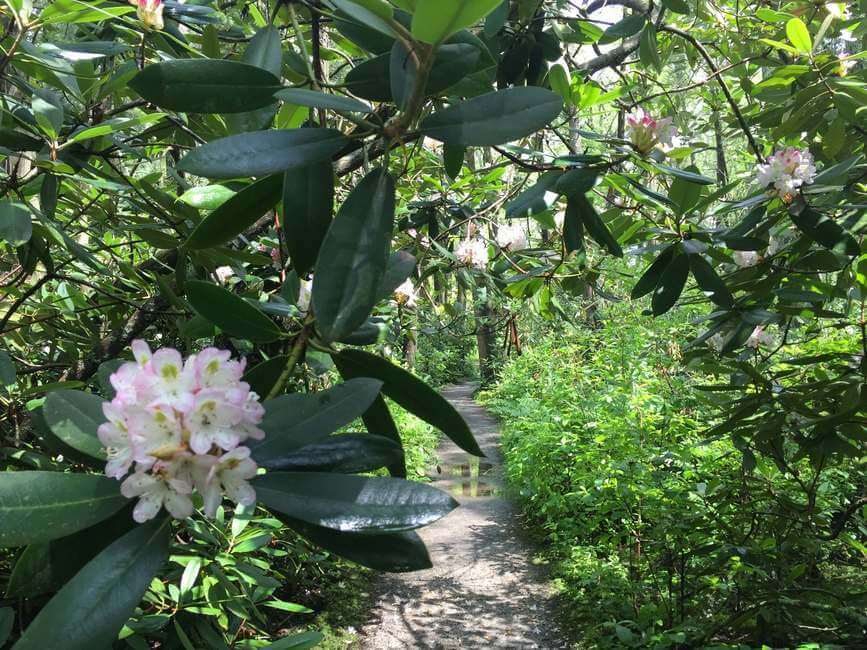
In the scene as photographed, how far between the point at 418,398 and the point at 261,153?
10.7 inches

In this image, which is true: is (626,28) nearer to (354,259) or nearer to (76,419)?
(354,259)

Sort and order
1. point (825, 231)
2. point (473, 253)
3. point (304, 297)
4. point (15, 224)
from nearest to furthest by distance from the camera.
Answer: point (15, 224) → point (304, 297) → point (825, 231) → point (473, 253)

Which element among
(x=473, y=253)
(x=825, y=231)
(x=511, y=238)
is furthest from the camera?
(x=473, y=253)

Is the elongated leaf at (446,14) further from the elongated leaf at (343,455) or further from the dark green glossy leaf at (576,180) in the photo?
the dark green glossy leaf at (576,180)

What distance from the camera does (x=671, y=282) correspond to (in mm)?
1162

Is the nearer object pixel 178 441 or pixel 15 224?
pixel 178 441

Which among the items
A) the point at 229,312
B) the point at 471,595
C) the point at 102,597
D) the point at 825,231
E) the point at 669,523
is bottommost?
the point at 471,595

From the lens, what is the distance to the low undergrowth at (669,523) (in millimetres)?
2023

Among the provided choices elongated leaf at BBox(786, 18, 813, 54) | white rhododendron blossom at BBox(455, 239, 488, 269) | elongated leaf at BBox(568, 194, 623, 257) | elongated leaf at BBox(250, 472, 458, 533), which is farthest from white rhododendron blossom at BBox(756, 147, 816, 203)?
white rhododendron blossom at BBox(455, 239, 488, 269)

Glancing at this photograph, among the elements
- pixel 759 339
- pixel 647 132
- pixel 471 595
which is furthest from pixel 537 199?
pixel 471 595

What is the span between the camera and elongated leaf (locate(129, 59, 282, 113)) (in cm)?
57

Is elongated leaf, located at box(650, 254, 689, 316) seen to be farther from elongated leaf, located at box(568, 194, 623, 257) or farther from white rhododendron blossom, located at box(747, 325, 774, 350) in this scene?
white rhododendron blossom, located at box(747, 325, 774, 350)

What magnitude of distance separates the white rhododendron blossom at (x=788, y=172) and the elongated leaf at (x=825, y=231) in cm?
10

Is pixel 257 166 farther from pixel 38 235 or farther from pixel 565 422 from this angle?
pixel 565 422
